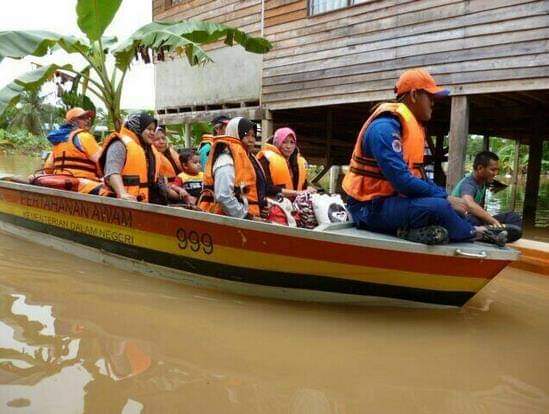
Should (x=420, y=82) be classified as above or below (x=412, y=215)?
above

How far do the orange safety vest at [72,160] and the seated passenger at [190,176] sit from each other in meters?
0.99

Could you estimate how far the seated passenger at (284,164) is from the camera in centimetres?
451

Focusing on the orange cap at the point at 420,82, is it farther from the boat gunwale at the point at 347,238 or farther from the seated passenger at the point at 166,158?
the seated passenger at the point at 166,158

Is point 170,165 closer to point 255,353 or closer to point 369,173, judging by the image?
point 369,173

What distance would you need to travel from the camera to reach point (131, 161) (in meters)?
4.29

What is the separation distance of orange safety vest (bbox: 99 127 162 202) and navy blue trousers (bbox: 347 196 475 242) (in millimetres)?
2180

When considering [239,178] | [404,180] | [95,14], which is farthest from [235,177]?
[95,14]

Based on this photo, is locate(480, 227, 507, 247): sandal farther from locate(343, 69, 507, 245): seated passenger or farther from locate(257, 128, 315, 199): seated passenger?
locate(257, 128, 315, 199): seated passenger

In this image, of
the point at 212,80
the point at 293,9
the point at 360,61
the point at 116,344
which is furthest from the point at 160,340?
the point at 212,80

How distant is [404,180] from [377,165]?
0.89ft

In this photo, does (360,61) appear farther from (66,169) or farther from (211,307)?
(211,307)

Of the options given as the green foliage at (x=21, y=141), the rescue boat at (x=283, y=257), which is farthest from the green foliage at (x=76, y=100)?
the green foliage at (x=21, y=141)

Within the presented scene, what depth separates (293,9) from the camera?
8500 mm

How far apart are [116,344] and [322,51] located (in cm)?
652
